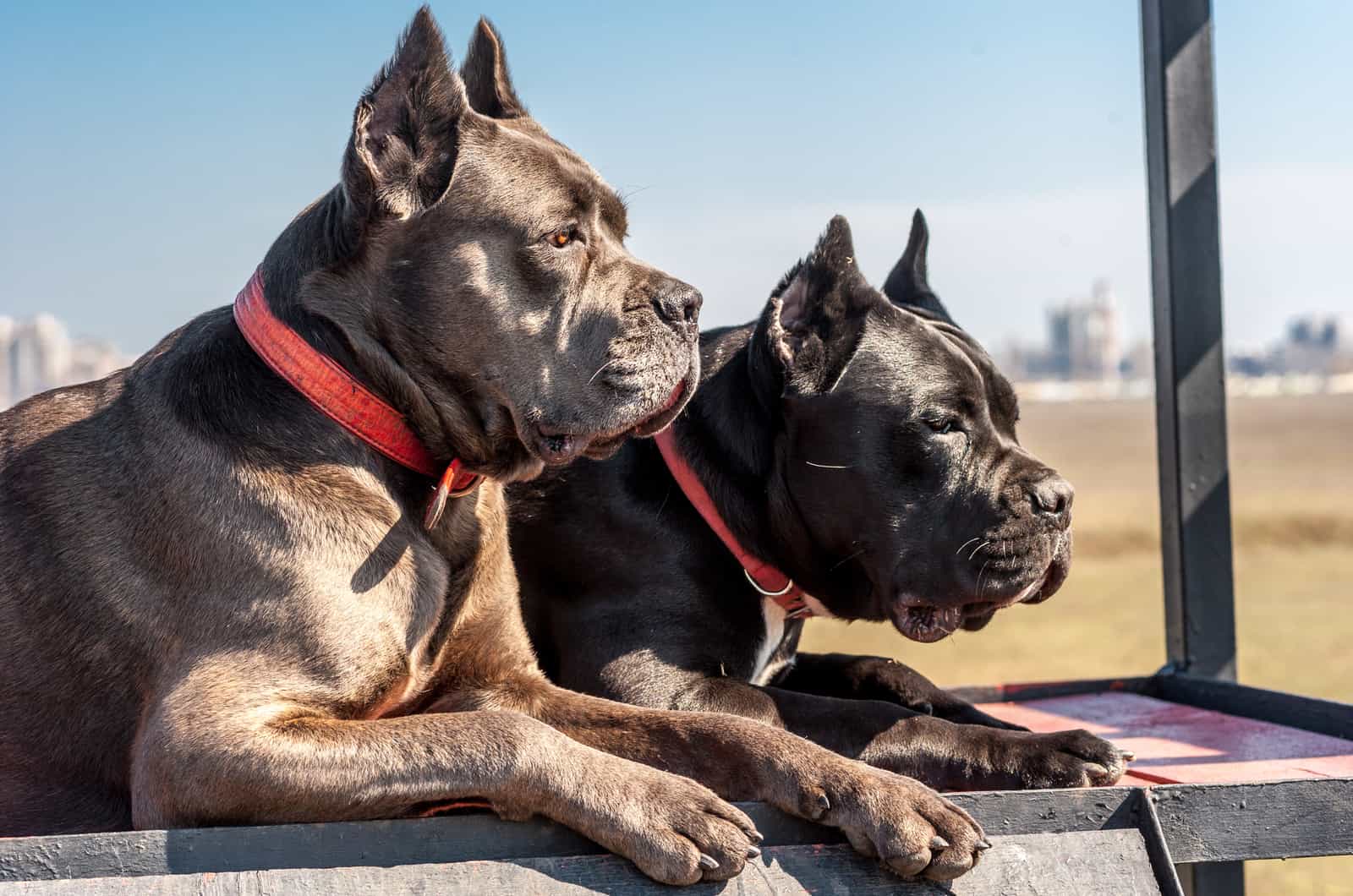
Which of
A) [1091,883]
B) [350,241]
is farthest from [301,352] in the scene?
[1091,883]

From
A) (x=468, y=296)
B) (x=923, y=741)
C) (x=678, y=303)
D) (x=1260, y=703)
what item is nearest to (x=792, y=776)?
(x=923, y=741)

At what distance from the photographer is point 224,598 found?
315 cm

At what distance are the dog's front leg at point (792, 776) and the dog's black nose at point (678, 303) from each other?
993mm

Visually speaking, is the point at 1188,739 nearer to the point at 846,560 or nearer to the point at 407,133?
the point at 846,560

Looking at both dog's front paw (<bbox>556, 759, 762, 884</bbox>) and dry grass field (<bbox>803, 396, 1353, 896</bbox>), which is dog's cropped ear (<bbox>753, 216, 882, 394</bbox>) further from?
dog's front paw (<bbox>556, 759, 762, 884</bbox>)

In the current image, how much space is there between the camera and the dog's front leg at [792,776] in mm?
2828

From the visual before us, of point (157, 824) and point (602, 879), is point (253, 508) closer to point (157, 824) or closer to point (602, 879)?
point (157, 824)

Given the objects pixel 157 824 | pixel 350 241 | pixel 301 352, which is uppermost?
pixel 350 241

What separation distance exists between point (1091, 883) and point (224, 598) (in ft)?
6.56

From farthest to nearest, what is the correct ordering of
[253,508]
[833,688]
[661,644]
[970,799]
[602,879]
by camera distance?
[833,688] < [661,644] < [253,508] < [970,799] < [602,879]

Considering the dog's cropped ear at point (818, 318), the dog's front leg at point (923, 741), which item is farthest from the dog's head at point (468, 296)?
the dog's front leg at point (923, 741)

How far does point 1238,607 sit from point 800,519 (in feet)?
66.2

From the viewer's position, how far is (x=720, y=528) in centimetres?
421

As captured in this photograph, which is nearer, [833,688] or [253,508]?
[253,508]
